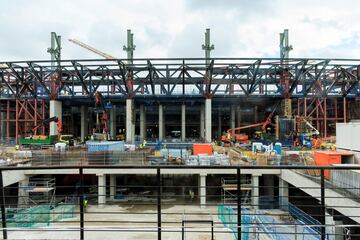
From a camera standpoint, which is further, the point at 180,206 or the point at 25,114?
the point at 25,114

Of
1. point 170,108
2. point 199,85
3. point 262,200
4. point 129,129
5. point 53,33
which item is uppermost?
point 53,33

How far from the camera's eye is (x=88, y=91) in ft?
124

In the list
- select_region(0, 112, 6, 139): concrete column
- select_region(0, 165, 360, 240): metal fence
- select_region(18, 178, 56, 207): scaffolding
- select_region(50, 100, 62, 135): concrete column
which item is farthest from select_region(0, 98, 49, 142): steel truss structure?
select_region(18, 178, 56, 207): scaffolding

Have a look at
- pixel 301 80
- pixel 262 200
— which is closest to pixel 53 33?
pixel 301 80

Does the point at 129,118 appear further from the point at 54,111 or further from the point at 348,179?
the point at 348,179

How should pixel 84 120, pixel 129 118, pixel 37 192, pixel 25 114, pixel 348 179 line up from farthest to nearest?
pixel 84 120
pixel 25 114
pixel 129 118
pixel 37 192
pixel 348 179

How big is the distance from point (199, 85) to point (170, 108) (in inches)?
447

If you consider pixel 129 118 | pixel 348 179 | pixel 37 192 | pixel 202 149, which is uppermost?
pixel 129 118

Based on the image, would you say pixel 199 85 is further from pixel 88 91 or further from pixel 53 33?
pixel 53 33

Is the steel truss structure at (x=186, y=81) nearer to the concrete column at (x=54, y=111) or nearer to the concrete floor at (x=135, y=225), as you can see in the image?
the concrete column at (x=54, y=111)

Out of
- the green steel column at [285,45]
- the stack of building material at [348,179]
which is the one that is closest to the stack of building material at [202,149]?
the stack of building material at [348,179]

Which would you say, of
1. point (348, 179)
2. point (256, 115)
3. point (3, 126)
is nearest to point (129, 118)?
point (256, 115)

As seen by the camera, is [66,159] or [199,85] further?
[199,85]

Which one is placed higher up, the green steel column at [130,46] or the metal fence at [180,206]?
the green steel column at [130,46]
